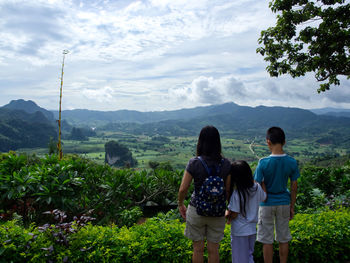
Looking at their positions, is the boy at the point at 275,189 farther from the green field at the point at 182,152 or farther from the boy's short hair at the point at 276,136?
the green field at the point at 182,152

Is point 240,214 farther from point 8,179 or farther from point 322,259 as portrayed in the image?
point 8,179

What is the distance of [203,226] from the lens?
267 centimetres

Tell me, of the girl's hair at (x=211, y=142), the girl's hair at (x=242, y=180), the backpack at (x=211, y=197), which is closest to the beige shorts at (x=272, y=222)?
the girl's hair at (x=242, y=180)

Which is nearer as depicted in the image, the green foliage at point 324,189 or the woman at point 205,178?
the woman at point 205,178

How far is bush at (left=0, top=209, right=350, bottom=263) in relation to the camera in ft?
9.00

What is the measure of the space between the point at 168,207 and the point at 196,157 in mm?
3779

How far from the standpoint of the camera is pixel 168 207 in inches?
238

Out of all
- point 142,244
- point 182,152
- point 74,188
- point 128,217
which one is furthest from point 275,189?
point 182,152

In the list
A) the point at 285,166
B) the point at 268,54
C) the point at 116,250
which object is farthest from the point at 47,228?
the point at 268,54

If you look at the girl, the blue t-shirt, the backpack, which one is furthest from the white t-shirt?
the backpack

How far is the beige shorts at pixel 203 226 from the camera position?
2.60 metres

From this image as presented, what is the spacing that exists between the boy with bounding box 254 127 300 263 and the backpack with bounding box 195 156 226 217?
0.68 meters

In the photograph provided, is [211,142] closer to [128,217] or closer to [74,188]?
[74,188]

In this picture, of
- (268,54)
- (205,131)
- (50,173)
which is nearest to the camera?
(205,131)
